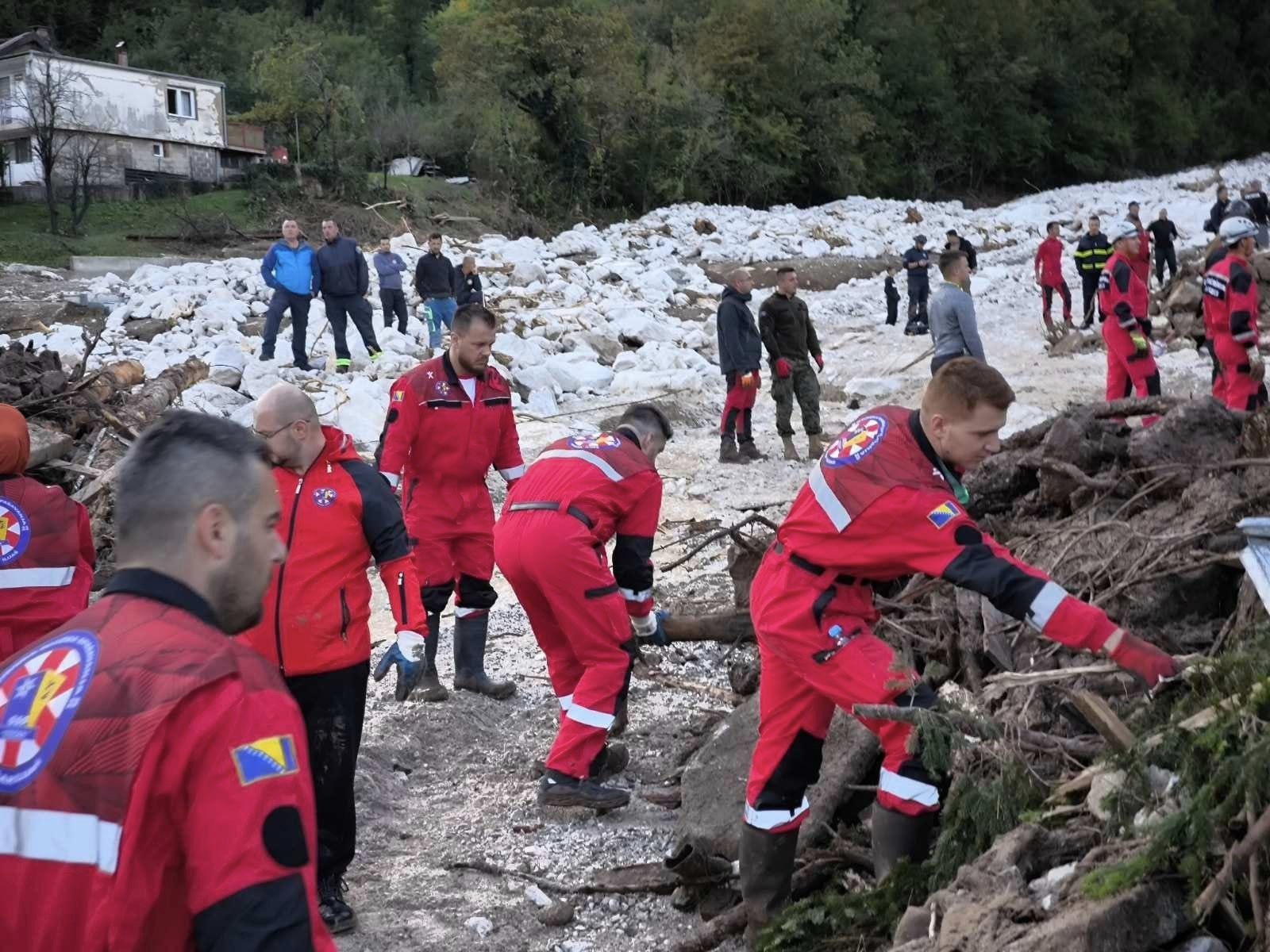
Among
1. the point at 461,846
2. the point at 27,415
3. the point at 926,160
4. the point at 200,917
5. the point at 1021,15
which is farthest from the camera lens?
the point at 1021,15

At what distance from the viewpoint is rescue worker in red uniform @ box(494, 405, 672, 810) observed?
224 inches

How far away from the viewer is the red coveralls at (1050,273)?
19.7 metres

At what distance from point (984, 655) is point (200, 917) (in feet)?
12.3

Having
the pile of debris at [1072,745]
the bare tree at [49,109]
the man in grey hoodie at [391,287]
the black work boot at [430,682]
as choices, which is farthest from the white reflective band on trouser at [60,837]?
the bare tree at [49,109]

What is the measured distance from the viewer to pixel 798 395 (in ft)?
43.1

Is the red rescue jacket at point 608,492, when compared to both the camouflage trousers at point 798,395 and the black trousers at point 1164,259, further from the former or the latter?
the black trousers at point 1164,259

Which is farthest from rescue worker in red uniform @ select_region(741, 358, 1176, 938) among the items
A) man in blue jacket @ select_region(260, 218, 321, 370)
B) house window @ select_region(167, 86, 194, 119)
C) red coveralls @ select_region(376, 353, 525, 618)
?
house window @ select_region(167, 86, 194, 119)

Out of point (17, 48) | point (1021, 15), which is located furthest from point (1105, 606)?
point (1021, 15)

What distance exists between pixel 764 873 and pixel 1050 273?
1715cm

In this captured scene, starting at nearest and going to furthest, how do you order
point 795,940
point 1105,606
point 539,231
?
point 795,940
point 1105,606
point 539,231

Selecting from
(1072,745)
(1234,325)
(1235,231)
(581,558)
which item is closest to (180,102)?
(1235,231)

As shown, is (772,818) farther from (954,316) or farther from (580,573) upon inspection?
(954,316)

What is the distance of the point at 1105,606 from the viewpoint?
4.84 m

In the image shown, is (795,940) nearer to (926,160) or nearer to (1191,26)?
(926,160)
